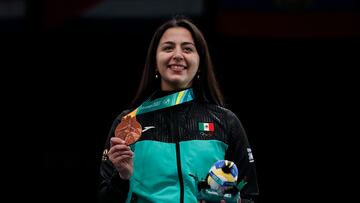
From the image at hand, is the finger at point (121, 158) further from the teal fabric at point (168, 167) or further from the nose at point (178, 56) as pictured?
the nose at point (178, 56)

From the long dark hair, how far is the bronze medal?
0.86 feet

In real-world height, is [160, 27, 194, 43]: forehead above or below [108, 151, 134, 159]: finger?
above

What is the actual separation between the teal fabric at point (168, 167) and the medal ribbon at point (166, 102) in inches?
5.7

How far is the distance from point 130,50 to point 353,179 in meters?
2.23

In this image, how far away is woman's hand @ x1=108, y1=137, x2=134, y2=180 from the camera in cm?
191

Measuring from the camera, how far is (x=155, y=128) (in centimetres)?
213

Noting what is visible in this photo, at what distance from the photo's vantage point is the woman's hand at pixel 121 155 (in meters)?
1.91

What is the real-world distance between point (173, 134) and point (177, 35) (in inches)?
14.6

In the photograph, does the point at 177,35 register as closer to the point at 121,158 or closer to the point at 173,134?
the point at 173,134

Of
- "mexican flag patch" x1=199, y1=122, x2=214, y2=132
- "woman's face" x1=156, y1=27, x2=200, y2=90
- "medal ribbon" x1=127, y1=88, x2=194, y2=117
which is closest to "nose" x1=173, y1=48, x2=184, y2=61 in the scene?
"woman's face" x1=156, y1=27, x2=200, y2=90

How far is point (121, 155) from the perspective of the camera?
191 cm

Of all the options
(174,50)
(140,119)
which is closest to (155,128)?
(140,119)

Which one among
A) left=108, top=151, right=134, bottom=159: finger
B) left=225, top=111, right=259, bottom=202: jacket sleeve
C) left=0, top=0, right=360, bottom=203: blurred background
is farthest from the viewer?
left=0, top=0, right=360, bottom=203: blurred background

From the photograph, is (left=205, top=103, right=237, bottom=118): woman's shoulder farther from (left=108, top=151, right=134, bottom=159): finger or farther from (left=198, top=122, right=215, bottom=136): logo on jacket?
(left=108, top=151, right=134, bottom=159): finger
